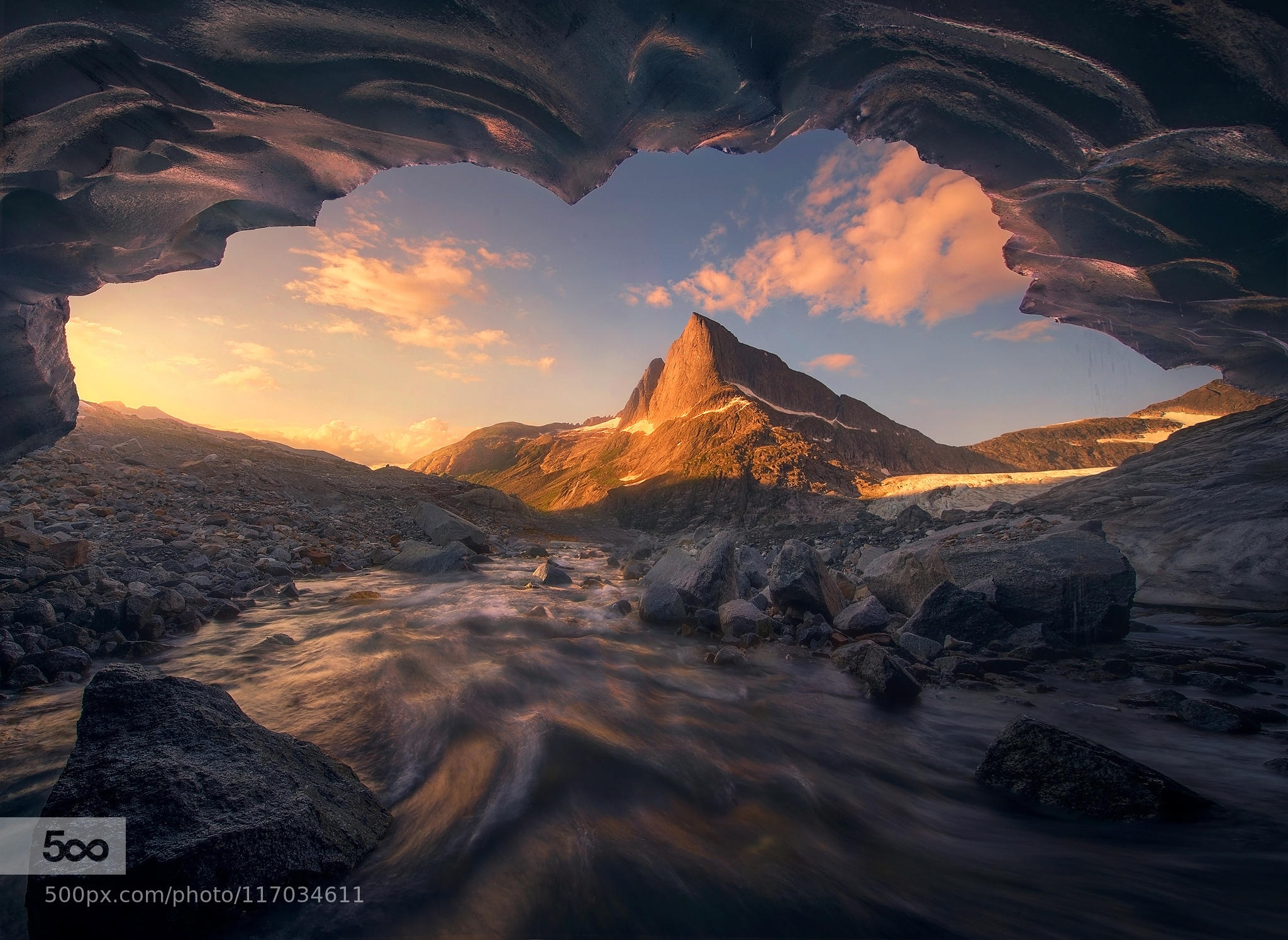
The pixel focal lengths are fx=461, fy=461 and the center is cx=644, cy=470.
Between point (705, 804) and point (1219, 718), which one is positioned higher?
point (1219, 718)

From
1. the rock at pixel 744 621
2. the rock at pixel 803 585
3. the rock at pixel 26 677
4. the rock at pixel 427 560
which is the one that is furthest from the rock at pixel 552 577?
the rock at pixel 26 677

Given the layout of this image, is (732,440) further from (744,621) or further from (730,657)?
(730,657)

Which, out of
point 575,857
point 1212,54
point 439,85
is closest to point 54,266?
point 439,85

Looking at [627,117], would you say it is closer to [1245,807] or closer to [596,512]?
[1245,807]

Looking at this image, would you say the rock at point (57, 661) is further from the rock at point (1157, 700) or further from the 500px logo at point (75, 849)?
the rock at point (1157, 700)

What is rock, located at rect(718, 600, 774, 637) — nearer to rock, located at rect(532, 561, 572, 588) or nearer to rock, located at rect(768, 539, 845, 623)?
rock, located at rect(768, 539, 845, 623)

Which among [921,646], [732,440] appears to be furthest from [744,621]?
[732,440]
